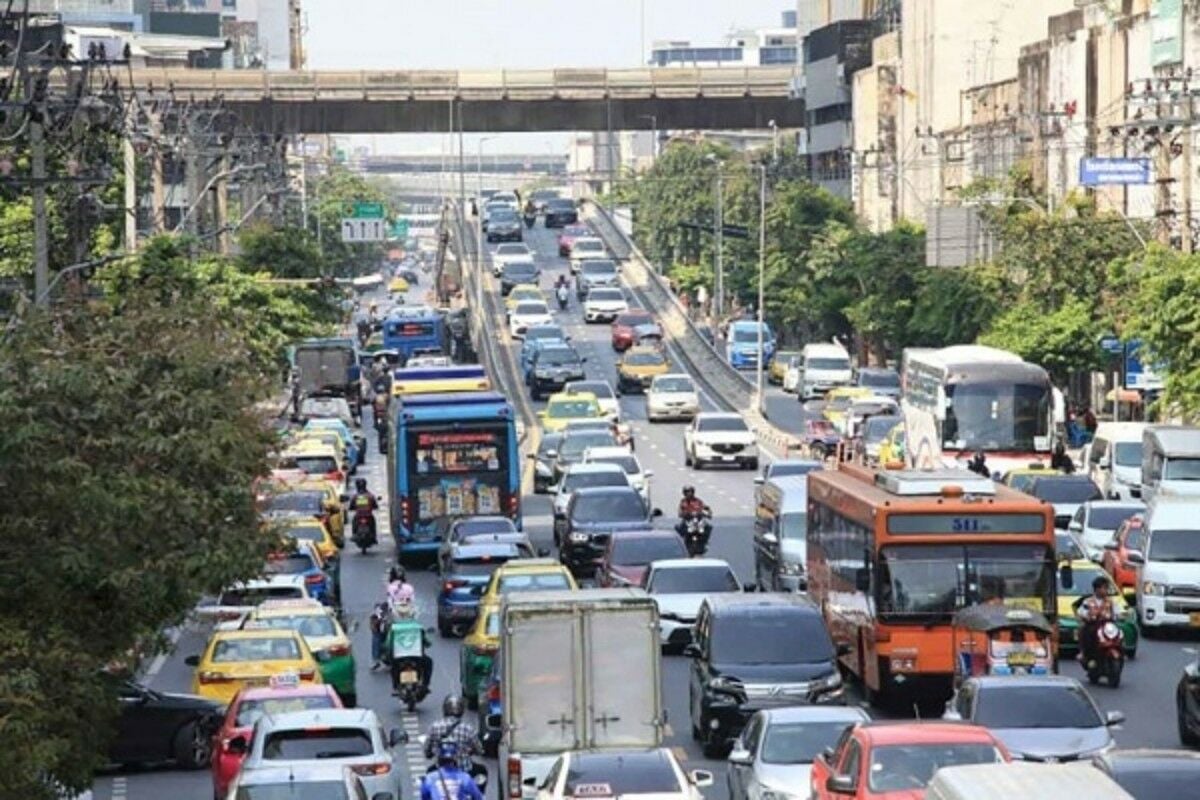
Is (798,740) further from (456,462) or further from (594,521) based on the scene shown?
(456,462)

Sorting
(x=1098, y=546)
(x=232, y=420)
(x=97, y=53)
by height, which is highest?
(x=97, y=53)

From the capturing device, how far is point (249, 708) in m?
31.2

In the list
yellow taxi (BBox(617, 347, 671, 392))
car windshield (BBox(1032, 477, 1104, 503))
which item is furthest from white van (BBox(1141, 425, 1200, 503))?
yellow taxi (BBox(617, 347, 671, 392))

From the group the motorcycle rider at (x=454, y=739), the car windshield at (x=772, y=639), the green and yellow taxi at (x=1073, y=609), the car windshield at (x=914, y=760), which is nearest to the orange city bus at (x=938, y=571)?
the car windshield at (x=772, y=639)

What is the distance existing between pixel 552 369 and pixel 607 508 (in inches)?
1753

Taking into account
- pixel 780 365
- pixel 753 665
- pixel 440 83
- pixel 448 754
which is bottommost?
pixel 780 365

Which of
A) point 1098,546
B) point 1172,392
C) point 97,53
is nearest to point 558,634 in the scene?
point 97,53

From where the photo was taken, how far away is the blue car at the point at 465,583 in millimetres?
45688

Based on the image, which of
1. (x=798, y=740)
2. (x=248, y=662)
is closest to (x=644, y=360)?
(x=248, y=662)

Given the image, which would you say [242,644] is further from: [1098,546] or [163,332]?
[1098,546]

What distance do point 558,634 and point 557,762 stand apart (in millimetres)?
3660

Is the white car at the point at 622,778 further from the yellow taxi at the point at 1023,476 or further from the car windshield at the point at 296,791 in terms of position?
the yellow taxi at the point at 1023,476

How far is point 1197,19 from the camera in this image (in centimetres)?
8588

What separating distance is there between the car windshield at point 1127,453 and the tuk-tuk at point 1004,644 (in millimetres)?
25808
